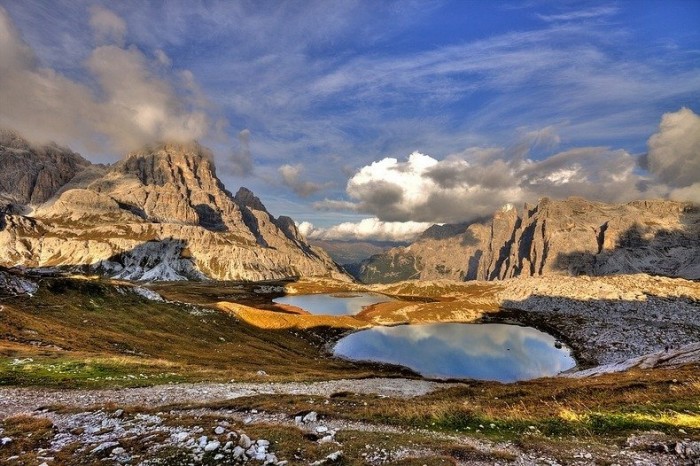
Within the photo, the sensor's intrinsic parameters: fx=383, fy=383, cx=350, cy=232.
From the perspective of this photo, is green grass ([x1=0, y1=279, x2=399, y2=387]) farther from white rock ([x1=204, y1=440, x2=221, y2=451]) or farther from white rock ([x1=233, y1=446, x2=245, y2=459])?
white rock ([x1=233, y1=446, x2=245, y2=459])

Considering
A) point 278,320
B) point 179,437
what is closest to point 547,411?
point 179,437

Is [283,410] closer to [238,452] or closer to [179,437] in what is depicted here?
[179,437]

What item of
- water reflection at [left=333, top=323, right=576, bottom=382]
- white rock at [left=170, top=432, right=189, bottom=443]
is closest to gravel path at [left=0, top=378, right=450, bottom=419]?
white rock at [left=170, top=432, right=189, bottom=443]

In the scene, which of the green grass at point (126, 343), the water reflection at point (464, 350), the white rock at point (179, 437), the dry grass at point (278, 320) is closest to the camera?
the white rock at point (179, 437)

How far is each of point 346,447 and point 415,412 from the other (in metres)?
8.55

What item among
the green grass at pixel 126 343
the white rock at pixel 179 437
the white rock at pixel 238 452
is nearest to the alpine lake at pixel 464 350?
the green grass at pixel 126 343

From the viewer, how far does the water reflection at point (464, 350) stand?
82.8m

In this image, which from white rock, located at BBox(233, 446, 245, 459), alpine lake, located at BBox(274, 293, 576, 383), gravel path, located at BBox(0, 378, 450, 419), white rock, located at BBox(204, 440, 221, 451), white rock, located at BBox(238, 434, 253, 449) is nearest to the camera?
white rock, located at BBox(233, 446, 245, 459)

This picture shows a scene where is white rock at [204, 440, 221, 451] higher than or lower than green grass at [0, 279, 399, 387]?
higher

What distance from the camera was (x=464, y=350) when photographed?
100250 millimetres

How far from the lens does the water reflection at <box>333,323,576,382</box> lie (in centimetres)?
8281

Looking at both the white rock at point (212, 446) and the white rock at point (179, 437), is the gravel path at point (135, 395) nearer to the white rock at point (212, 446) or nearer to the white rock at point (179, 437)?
the white rock at point (179, 437)

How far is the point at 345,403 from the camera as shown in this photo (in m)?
27.5

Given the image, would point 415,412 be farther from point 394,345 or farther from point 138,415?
point 394,345
